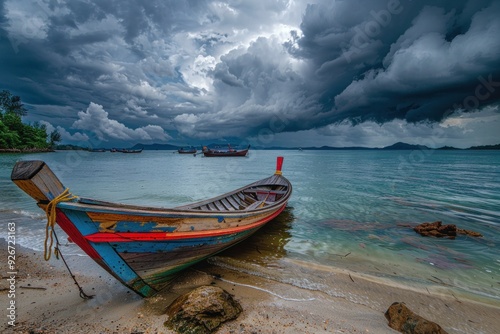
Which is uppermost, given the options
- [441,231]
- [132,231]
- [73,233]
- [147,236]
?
[73,233]

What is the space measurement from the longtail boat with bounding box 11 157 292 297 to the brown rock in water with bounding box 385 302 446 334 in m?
3.61

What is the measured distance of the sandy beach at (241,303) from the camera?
372 cm

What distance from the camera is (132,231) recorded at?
3.68m

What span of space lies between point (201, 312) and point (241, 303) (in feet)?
3.58

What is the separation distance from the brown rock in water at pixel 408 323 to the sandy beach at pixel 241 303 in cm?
18

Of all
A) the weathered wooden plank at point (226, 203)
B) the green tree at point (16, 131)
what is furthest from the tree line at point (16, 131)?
the weathered wooden plank at point (226, 203)

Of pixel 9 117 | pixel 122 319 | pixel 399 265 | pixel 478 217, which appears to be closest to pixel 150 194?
pixel 122 319

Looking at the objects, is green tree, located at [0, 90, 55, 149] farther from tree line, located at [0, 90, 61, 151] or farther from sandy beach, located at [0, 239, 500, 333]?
sandy beach, located at [0, 239, 500, 333]

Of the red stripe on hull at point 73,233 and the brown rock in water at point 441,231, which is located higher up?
the red stripe on hull at point 73,233

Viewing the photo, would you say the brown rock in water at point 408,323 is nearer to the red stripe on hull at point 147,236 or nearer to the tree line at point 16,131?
the red stripe on hull at point 147,236

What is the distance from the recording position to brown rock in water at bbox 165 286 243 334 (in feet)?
11.5

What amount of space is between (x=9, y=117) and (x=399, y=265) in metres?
107

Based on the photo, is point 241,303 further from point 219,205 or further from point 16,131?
point 16,131

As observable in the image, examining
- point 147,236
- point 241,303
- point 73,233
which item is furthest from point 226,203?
point 73,233
